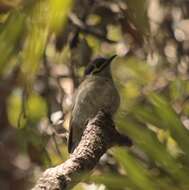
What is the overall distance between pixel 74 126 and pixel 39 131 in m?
0.22

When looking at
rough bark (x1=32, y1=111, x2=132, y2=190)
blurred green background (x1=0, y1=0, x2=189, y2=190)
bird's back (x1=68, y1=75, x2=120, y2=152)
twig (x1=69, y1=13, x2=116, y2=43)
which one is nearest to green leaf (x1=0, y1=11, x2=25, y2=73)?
blurred green background (x1=0, y1=0, x2=189, y2=190)

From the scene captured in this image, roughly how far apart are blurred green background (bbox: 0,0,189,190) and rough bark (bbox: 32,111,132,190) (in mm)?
54

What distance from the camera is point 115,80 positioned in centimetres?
451

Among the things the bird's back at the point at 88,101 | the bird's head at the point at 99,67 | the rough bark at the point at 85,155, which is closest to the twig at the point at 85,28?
the bird's head at the point at 99,67

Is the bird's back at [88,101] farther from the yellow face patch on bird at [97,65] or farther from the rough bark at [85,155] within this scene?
the rough bark at [85,155]

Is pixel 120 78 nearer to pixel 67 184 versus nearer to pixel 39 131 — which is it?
pixel 39 131

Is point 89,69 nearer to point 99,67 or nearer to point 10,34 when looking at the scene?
point 99,67

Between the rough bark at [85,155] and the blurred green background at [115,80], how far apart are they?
54 mm

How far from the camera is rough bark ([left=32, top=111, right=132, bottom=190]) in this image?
1519mm

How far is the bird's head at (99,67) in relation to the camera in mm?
4262

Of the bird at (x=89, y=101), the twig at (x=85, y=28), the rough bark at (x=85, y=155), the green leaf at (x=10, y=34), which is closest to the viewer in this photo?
the green leaf at (x=10, y=34)

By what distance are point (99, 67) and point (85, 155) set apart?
8.09 feet

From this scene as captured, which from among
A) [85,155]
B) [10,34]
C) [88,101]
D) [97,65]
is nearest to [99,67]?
[97,65]

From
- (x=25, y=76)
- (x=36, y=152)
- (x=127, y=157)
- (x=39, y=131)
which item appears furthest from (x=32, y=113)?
(x=25, y=76)
